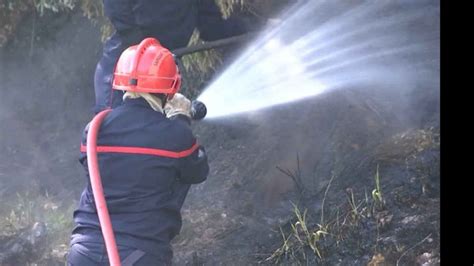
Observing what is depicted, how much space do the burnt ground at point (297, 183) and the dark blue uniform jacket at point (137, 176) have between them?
3.93 feet

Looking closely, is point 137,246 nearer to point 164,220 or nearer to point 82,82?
point 164,220

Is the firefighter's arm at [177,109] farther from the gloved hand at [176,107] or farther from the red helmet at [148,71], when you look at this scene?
the red helmet at [148,71]

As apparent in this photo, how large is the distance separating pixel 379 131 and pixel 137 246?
2.22 metres

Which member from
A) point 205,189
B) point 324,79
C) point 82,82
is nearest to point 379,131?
point 324,79

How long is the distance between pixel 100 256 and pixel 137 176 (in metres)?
0.42

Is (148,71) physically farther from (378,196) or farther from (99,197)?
(378,196)

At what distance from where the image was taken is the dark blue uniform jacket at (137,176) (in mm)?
3746

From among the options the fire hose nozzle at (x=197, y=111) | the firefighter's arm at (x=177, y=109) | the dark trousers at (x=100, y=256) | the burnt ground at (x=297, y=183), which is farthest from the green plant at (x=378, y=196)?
the dark trousers at (x=100, y=256)

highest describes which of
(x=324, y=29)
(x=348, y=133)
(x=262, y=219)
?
(x=324, y=29)

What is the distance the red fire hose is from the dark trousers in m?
0.16

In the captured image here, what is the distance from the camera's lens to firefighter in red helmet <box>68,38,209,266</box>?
3744 millimetres

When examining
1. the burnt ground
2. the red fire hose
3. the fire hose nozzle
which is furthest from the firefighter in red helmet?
the burnt ground

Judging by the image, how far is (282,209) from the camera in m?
5.18

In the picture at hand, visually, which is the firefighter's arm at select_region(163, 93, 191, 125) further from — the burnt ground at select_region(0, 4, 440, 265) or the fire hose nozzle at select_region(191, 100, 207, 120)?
the burnt ground at select_region(0, 4, 440, 265)
